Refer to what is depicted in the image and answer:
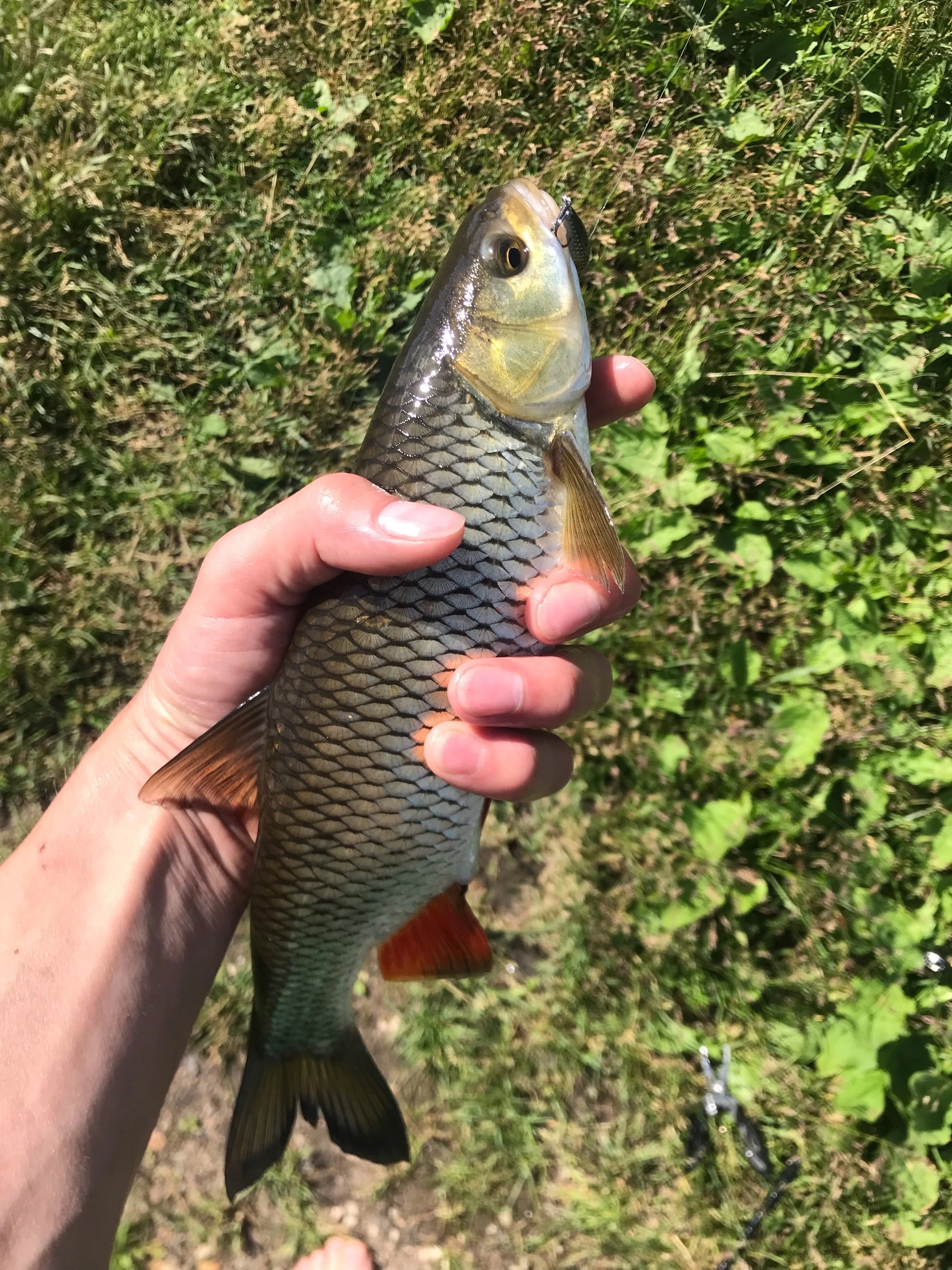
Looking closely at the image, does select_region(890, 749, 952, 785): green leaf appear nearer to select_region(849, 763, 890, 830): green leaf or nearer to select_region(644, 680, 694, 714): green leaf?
select_region(849, 763, 890, 830): green leaf

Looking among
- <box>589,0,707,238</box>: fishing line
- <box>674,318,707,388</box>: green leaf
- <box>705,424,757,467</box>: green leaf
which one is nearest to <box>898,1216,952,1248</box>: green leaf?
<box>705,424,757,467</box>: green leaf

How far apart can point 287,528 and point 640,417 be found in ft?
5.39

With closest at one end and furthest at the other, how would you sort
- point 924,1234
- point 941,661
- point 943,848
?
point 924,1234 < point 943,848 < point 941,661

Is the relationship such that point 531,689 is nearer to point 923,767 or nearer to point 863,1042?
point 923,767

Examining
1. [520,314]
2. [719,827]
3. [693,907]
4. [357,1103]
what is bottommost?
[693,907]

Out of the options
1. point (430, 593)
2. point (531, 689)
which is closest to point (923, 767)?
point (531, 689)

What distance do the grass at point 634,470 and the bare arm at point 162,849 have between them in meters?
0.95

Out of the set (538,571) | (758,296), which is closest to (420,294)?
(758,296)

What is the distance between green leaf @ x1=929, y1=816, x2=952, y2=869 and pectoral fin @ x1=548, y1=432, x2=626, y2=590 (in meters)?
1.72

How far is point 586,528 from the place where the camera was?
1559 millimetres

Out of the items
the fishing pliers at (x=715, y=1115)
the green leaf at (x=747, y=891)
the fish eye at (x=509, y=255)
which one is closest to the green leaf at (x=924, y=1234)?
the fishing pliers at (x=715, y=1115)

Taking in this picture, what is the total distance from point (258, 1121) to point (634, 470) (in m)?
2.21

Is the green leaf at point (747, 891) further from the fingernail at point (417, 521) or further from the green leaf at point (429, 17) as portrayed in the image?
the green leaf at point (429, 17)

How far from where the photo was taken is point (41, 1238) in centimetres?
168
